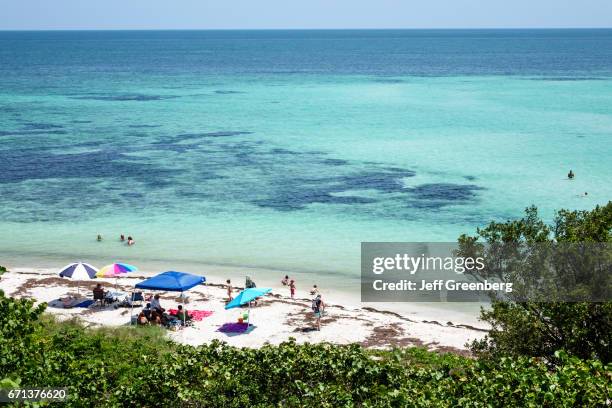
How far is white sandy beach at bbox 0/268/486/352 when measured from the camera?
83.2 feet

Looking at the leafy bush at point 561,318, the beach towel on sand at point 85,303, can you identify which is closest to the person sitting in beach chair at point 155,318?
the beach towel on sand at point 85,303

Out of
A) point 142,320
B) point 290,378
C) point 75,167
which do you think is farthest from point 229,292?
point 75,167

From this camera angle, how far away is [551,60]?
17412 centimetres

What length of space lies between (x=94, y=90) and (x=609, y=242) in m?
105

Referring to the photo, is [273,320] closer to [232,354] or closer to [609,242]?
[232,354]

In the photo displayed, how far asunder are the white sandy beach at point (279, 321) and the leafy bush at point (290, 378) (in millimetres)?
9024

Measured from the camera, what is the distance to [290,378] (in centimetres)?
1505

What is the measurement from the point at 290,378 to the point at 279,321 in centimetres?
1244

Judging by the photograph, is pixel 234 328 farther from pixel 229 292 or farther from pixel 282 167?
pixel 282 167

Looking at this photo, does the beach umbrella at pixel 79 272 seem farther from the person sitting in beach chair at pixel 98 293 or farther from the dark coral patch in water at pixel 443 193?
the dark coral patch in water at pixel 443 193

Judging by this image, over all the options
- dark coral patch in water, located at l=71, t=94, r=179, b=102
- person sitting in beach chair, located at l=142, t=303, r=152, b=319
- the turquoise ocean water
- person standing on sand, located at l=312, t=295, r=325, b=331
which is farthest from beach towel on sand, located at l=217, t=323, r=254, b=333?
dark coral patch in water, located at l=71, t=94, r=179, b=102

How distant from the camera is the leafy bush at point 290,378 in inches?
525

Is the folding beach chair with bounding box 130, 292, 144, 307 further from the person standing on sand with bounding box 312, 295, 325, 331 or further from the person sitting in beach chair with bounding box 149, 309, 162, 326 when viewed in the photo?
the person standing on sand with bounding box 312, 295, 325, 331

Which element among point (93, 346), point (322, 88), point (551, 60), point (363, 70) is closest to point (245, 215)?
point (93, 346)
